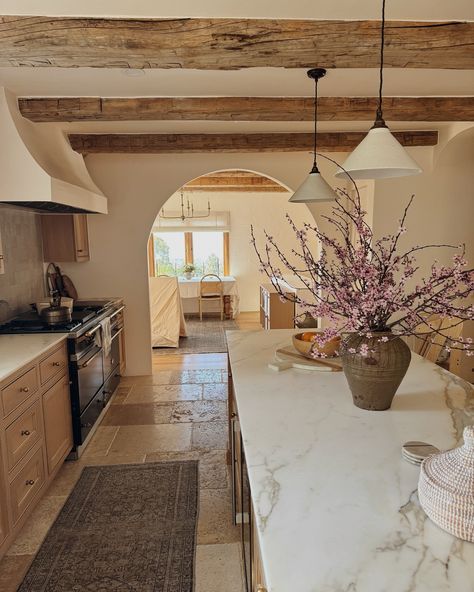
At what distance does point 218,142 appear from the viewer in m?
4.12

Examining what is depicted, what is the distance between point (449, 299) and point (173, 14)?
1747mm

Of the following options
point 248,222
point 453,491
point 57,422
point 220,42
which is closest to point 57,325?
point 57,422

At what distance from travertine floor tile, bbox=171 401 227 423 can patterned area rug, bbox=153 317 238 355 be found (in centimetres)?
171

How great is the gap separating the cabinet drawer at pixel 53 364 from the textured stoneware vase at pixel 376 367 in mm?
1853

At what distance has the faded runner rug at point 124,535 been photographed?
73.3 inches

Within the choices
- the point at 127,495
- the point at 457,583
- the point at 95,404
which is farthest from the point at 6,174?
the point at 457,583

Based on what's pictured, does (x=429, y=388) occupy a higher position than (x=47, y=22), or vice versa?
(x=47, y=22)

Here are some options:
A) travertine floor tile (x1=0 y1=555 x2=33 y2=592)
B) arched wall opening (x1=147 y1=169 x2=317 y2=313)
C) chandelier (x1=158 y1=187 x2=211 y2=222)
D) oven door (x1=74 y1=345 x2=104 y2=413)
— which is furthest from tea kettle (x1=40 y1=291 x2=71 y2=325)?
chandelier (x1=158 y1=187 x2=211 y2=222)

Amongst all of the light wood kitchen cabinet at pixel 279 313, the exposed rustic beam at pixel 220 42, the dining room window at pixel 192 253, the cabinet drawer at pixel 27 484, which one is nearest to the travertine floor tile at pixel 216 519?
the cabinet drawer at pixel 27 484

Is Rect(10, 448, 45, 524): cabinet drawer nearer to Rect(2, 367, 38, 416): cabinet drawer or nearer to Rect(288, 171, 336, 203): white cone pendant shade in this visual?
Rect(2, 367, 38, 416): cabinet drawer

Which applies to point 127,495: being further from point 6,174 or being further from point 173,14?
point 173,14

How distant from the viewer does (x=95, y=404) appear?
10.8 ft

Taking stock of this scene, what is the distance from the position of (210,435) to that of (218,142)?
2.82 metres

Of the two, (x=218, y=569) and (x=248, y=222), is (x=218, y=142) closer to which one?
(x=218, y=569)
